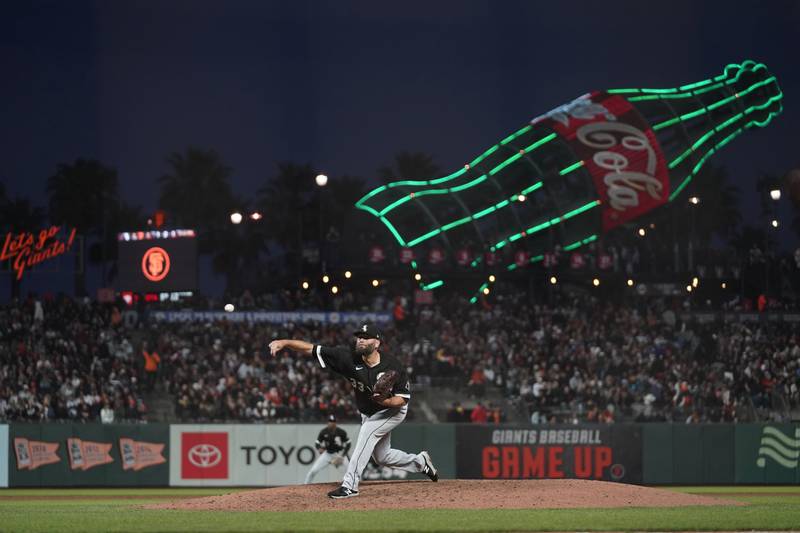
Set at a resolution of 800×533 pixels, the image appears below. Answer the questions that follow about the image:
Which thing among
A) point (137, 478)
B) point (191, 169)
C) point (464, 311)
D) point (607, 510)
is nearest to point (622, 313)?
point (464, 311)

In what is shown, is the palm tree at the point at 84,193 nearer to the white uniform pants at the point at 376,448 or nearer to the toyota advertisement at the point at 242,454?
the toyota advertisement at the point at 242,454

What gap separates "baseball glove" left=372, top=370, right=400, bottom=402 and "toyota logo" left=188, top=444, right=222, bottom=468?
15.1m

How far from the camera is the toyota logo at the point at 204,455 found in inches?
1078

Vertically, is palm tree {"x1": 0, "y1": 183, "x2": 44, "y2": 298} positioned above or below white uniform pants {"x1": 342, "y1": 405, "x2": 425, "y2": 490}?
above

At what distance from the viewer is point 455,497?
13422mm

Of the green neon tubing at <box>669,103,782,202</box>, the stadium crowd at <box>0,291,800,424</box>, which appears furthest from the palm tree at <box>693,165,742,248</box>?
the stadium crowd at <box>0,291,800,424</box>

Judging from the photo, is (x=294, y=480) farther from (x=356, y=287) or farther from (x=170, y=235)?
(x=356, y=287)

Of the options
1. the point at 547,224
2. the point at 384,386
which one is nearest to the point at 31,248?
the point at 547,224

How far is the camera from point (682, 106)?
52281mm

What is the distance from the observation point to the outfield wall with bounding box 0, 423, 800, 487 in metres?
27.3

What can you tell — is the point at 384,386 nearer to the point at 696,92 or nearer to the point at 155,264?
the point at 155,264

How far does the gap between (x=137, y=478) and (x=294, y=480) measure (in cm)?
394

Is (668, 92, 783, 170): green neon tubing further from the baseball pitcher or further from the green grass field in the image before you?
the baseball pitcher

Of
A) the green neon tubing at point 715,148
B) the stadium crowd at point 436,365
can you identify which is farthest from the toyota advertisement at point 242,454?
the green neon tubing at point 715,148
